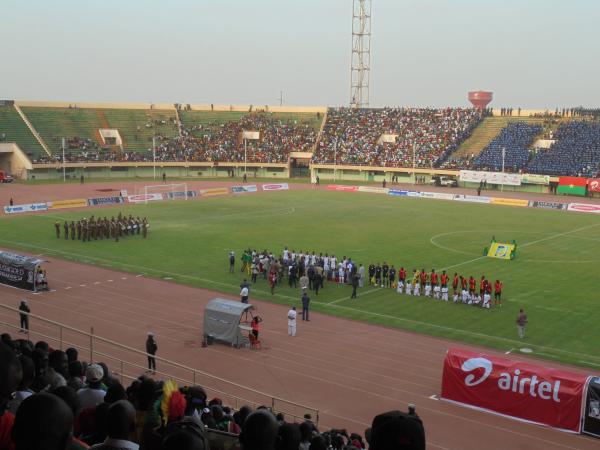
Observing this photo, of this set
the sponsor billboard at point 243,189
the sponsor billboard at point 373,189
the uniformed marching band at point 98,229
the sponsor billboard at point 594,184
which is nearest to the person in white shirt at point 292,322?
the uniformed marching band at point 98,229

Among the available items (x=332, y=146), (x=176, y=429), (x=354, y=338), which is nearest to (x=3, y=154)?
(x=332, y=146)

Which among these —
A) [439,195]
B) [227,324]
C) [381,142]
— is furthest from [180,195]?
→ [227,324]

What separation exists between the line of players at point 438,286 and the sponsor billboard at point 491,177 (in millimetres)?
50538

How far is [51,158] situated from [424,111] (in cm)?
5355

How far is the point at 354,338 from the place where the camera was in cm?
2347

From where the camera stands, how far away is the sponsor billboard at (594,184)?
72.3 m

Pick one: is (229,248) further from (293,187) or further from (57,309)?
(293,187)

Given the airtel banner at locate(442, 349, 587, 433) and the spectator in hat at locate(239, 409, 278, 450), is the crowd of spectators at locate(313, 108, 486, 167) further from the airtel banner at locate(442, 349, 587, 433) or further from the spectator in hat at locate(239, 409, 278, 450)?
the spectator in hat at locate(239, 409, 278, 450)

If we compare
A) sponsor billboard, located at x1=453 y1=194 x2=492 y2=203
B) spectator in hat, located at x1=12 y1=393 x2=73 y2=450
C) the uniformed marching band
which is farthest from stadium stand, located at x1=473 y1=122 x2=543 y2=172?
spectator in hat, located at x1=12 y1=393 x2=73 y2=450

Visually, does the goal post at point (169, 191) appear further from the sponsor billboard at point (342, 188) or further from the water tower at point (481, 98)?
the water tower at point (481, 98)

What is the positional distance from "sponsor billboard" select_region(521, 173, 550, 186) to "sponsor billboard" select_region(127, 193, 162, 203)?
42.1m

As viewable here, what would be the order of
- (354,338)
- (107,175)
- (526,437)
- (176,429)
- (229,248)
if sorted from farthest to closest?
(107,175)
(229,248)
(354,338)
(526,437)
(176,429)

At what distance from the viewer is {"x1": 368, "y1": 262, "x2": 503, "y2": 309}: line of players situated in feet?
92.6

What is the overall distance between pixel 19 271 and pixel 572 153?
6788 cm
